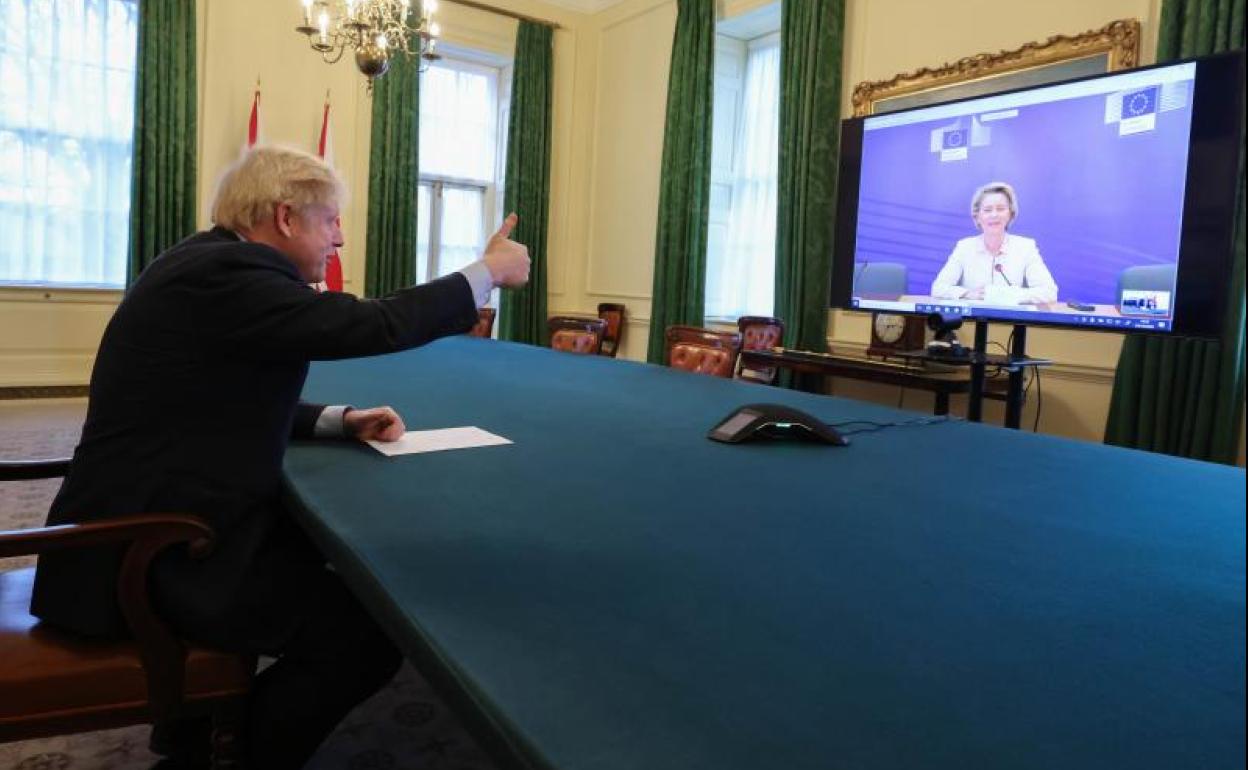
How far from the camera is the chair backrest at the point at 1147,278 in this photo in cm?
297

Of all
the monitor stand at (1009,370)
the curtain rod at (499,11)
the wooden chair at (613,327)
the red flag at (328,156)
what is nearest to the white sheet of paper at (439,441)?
the monitor stand at (1009,370)

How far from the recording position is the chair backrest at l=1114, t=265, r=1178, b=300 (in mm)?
2975

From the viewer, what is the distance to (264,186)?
132 cm

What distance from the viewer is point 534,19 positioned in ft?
23.4

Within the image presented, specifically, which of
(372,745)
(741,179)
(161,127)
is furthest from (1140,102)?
(161,127)

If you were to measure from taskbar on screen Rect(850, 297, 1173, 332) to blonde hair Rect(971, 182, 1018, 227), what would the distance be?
0.36 metres

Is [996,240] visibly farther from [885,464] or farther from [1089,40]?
[885,464]

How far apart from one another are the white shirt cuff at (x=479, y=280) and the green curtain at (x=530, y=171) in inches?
230

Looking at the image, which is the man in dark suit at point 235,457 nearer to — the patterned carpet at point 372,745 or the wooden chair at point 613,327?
the patterned carpet at point 372,745

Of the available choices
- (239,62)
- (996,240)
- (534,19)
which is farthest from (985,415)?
(239,62)

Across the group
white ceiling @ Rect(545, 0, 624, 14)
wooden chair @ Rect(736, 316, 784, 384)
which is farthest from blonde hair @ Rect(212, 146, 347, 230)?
white ceiling @ Rect(545, 0, 624, 14)

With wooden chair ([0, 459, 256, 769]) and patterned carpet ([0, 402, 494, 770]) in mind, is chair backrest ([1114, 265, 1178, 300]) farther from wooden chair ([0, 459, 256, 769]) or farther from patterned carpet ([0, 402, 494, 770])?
wooden chair ([0, 459, 256, 769])

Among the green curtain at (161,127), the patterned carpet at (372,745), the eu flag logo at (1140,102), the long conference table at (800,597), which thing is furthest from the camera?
the green curtain at (161,127)

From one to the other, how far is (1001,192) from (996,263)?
0.96 ft
